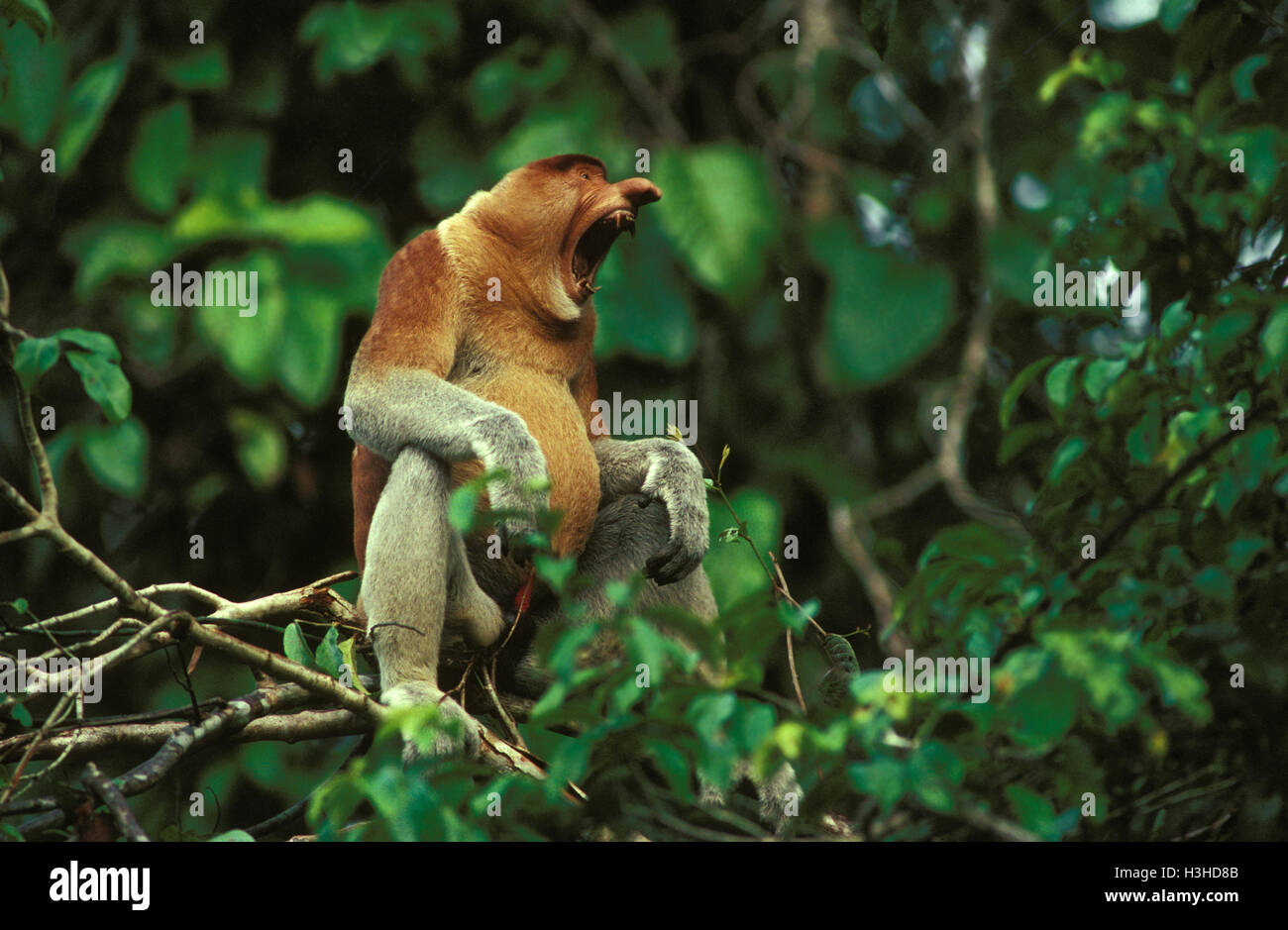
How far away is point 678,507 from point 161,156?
2061mm

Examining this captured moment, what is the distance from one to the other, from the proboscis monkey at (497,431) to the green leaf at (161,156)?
44.7 inches

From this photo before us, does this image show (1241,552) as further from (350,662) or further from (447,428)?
(350,662)

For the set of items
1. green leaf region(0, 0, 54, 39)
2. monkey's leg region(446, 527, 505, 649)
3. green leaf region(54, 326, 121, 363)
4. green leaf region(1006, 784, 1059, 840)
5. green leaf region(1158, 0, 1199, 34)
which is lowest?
green leaf region(1006, 784, 1059, 840)

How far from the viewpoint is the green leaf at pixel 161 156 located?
3879mm

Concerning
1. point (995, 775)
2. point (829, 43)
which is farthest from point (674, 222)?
point (995, 775)

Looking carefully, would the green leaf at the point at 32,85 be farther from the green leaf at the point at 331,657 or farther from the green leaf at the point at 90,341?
the green leaf at the point at 331,657

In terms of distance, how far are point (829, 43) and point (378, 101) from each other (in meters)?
1.44

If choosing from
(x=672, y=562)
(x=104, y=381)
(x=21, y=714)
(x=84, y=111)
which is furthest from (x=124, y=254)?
(x=672, y=562)

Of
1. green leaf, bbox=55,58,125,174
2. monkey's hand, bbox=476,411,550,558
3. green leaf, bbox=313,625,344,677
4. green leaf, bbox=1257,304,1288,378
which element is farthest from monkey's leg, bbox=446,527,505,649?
green leaf, bbox=55,58,125,174

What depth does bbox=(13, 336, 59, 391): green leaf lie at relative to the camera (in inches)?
90.7

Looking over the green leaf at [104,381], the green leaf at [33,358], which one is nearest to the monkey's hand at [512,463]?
the green leaf at [104,381]

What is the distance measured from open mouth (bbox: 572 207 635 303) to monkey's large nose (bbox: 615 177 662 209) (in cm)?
4

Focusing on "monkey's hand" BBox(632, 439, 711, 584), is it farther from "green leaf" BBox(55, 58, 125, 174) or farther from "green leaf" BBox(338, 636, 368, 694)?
"green leaf" BBox(55, 58, 125, 174)
